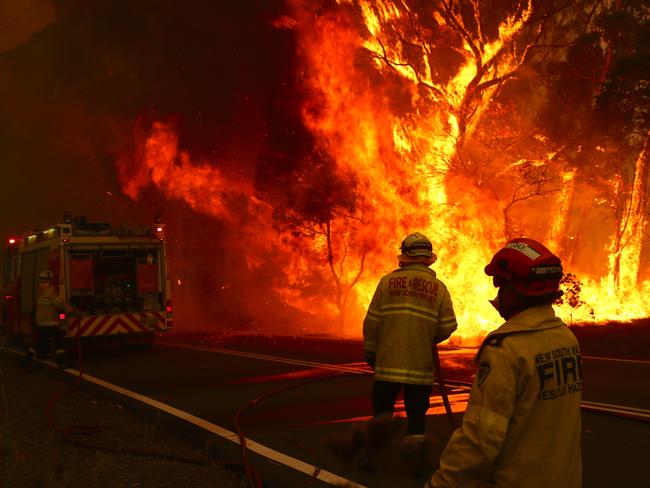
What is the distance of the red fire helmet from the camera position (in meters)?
2.35

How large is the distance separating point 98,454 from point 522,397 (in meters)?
4.73

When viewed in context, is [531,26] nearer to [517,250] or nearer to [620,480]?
[620,480]

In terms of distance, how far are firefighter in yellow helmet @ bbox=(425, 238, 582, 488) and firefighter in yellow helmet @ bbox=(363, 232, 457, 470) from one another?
2310 mm

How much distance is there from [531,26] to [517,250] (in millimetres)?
19445

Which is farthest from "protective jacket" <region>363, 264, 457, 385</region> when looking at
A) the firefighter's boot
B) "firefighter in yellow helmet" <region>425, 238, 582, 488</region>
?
"firefighter in yellow helmet" <region>425, 238, 582, 488</region>

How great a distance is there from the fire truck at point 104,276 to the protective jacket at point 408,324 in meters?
9.82

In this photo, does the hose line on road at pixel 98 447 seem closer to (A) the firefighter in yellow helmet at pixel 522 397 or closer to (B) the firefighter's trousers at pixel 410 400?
(B) the firefighter's trousers at pixel 410 400

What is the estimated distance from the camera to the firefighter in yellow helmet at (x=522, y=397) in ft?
7.32

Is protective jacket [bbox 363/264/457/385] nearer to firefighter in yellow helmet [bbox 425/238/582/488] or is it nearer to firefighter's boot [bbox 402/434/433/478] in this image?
firefighter's boot [bbox 402/434/433/478]

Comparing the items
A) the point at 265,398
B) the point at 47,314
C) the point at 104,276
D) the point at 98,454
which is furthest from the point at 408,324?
the point at 104,276

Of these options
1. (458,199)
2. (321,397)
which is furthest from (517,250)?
(458,199)

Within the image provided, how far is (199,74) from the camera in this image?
31328 millimetres

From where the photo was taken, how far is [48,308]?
12133 mm

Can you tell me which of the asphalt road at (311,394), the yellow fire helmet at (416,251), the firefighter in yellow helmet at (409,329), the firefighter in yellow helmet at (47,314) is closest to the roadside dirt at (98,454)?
the asphalt road at (311,394)
